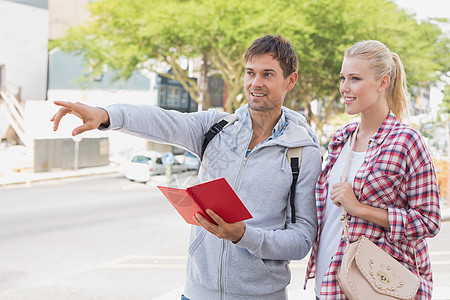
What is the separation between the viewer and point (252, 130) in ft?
7.96

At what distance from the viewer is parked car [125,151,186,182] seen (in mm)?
21312

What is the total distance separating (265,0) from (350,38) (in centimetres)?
400

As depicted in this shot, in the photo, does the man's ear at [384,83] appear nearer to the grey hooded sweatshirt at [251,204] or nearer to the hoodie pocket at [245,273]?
the grey hooded sweatshirt at [251,204]

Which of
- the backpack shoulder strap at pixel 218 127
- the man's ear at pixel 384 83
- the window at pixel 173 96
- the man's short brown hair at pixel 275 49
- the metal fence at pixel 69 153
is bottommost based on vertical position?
the metal fence at pixel 69 153

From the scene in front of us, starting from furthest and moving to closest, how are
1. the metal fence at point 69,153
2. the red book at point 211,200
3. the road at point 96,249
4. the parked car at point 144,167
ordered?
the metal fence at point 69,153
the parked car at point 144,167
the road at point 96,249
the red book at point 211,200

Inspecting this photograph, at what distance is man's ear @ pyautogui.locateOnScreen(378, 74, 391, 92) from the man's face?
40 centimetres

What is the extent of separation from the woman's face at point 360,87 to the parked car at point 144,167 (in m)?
19.3

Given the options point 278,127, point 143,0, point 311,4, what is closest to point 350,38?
point 311,4

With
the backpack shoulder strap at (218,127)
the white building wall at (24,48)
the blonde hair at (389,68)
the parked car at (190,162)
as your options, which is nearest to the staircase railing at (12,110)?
the white building wall at (24,48)

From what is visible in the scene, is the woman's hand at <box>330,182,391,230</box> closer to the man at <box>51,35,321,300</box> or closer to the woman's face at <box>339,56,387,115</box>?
the man at <box>51,35,321,300</box>

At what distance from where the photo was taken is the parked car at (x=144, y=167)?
69.9ft

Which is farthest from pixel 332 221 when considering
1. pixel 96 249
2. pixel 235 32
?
pixel 235 32

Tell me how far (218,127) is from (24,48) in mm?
34944

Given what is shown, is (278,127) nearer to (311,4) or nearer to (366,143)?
(366,143)
